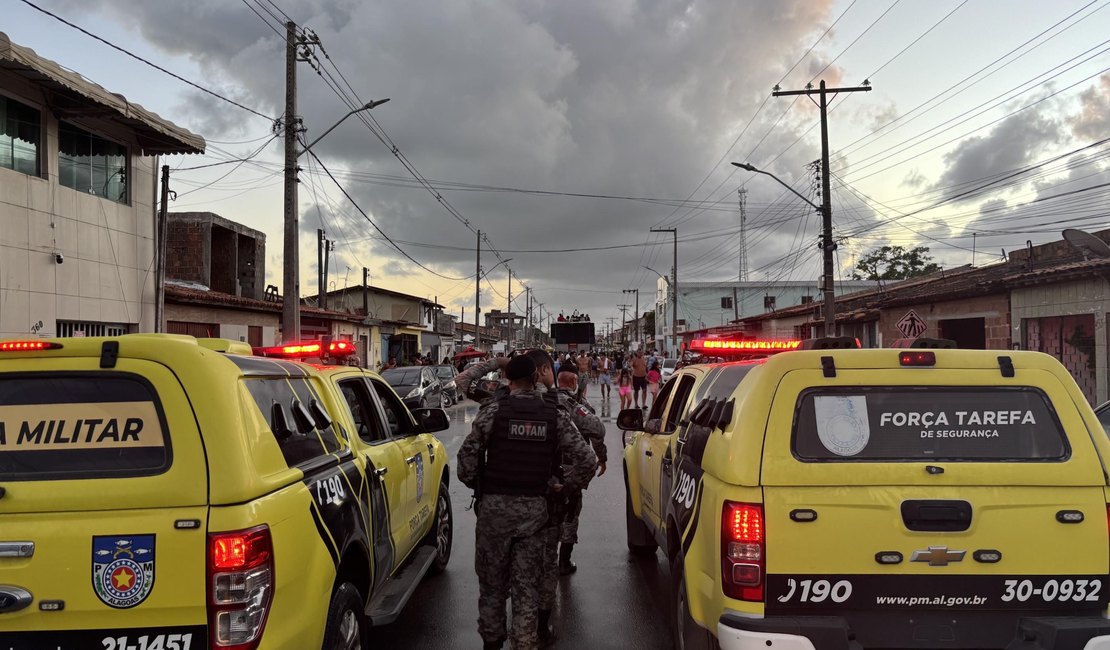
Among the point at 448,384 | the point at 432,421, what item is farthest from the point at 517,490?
the point at 448,384

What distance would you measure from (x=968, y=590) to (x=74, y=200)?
1626cm

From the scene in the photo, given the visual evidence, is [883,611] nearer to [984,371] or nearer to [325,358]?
[984,371]

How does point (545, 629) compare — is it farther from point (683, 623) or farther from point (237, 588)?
point (237, 588)

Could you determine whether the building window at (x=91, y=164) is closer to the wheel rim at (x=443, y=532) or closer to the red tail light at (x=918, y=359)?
the wheel rim at (x=443, y=532)

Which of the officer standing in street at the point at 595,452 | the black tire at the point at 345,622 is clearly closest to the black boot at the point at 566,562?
the officer standing in street at the point at 595,452

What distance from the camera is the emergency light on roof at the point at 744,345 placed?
5505 millimetres

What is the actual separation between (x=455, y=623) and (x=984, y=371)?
3685 millimetres

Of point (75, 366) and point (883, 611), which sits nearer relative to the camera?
point (75, 366)

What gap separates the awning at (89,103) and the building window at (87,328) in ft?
13.0

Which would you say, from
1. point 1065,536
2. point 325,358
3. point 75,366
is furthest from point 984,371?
point 325,358

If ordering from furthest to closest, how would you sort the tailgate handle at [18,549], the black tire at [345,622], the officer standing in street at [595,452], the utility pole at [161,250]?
1. the utility pole at [161,250]
2. the officer standing in street at [595,452]
3. the black tire at [345,622]
4. the tailgate handle at [18,549]

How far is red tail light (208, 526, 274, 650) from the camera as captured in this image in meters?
2.56

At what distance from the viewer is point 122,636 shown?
257cm

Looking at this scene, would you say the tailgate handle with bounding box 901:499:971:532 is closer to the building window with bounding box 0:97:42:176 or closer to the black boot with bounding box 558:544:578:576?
the black boot with bounding box 558:544:578:576
